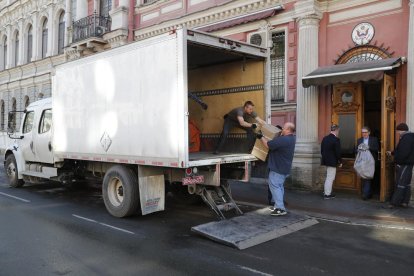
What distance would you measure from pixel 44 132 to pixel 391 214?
8496 mm

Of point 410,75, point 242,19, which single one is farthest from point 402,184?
point 242,19

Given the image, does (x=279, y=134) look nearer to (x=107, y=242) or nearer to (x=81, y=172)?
(x=107, y=242)

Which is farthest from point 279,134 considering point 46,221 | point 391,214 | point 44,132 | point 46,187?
point 46,187

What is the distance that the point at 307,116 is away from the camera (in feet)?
38.3

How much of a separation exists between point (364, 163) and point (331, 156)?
0.79m

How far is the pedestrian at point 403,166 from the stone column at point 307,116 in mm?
2614

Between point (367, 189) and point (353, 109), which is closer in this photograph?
point (367, 189)

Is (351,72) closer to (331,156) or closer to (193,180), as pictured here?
(331,156)

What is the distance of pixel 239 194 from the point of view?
11.0 m

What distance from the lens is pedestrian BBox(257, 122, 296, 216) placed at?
7855mm

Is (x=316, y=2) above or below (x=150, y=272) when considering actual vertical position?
above

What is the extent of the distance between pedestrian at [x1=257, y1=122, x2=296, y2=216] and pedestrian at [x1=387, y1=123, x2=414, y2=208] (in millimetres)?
2803

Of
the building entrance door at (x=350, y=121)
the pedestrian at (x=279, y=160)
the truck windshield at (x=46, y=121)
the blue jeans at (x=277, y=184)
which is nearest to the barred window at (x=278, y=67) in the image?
the building entrance door at (x=350, y=121)

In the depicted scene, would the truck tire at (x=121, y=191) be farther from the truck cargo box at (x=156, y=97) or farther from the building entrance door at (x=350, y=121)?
the building entrance door at (x=350, y=121)
